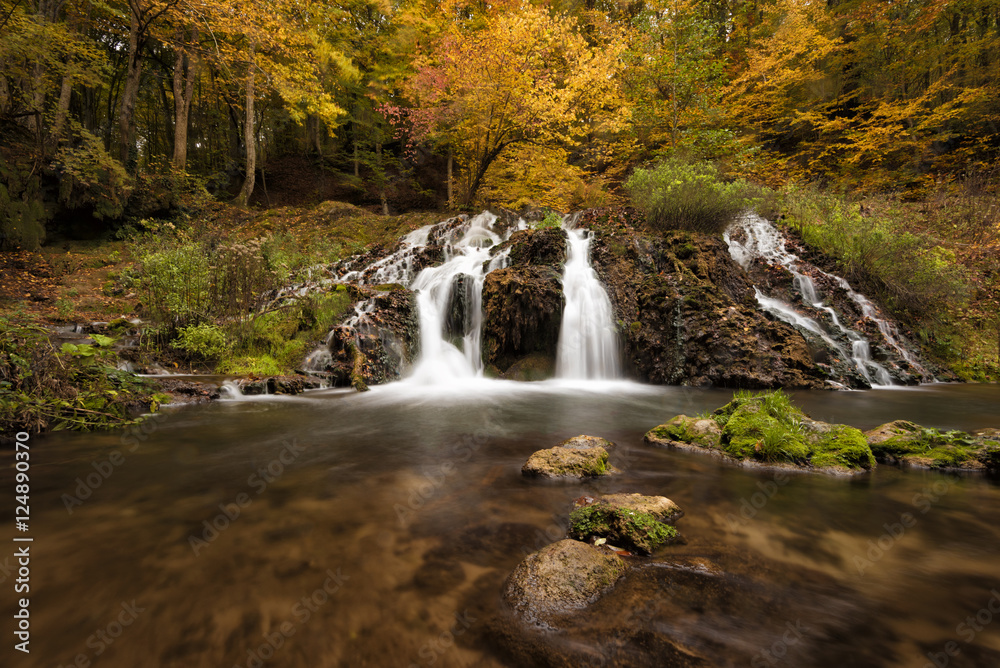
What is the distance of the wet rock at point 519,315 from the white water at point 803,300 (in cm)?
475

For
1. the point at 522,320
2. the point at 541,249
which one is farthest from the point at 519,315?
the point at 541,249

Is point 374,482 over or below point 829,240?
below

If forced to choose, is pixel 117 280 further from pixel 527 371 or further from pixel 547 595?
pixel 547 595

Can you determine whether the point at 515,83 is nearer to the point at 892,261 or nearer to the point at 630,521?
the point at 892,261

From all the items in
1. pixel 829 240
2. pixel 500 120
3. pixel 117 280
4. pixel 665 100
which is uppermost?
pixel 665 100

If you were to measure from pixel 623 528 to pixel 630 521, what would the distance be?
7cm

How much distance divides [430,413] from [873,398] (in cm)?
738

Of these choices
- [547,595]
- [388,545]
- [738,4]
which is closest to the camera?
[547,595]

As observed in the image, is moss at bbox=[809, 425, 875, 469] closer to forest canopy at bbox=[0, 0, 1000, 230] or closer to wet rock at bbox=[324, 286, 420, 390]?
wet rock at bbox=[324, 286, 420, 390]

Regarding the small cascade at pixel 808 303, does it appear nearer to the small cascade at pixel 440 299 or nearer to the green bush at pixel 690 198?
the green bush at pixel 690 198

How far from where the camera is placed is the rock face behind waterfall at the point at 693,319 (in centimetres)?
773

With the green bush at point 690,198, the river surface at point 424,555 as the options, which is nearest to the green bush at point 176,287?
the river surface at point 424,555

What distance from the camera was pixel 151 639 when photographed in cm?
163

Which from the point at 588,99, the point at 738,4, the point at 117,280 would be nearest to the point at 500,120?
the point at 588,99
